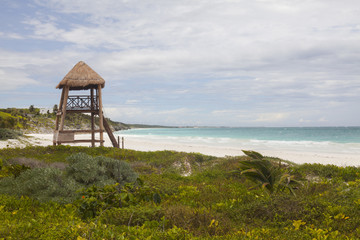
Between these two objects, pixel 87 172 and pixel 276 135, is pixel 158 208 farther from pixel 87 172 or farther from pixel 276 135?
pixel 276 135

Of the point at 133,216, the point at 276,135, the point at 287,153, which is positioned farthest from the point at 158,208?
the point at 276,135

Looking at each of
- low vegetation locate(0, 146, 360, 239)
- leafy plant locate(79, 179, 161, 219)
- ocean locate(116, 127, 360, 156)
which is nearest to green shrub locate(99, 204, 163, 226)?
low vegetation locate(0, 146, 360, 239)

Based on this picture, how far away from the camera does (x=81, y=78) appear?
21219mm

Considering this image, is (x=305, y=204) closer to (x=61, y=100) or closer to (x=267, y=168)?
(x=267, y=168)

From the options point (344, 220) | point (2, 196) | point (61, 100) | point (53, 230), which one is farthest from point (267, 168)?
point (61, 100)

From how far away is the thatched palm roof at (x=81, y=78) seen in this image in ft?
69.0

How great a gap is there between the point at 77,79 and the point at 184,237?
19.3 metres

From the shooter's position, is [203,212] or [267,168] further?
[267,168]

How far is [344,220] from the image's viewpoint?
16.4 ft

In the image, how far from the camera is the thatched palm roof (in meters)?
21.0

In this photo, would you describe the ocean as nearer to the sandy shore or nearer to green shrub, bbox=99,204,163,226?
the sandy shore

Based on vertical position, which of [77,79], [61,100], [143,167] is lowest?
[143,167]

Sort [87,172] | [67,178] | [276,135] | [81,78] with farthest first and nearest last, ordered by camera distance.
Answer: [276,135] → [81,78] → [87,172] → [67,178]

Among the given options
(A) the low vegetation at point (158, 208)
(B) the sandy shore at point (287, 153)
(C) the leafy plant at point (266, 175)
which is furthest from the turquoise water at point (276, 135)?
(A) the low vegetation at point (158, 208)
